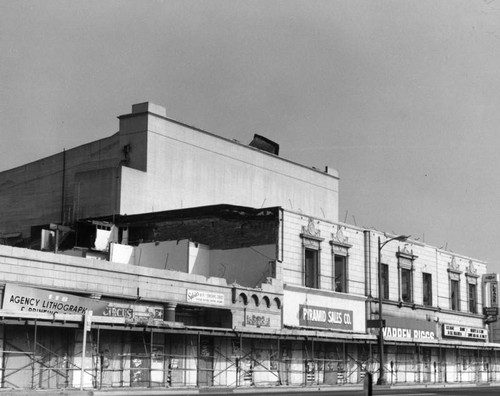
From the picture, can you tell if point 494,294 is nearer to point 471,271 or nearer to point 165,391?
point 471,271

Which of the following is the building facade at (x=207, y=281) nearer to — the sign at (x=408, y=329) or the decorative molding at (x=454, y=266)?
the sign at (x=408, y=329)

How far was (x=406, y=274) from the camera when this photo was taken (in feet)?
228

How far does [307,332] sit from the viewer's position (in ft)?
166

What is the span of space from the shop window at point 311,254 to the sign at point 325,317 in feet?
5.98

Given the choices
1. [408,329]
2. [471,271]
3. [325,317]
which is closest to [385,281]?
[408,329]

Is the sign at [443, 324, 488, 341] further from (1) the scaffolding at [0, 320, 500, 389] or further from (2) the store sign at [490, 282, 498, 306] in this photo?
(1) the scaffolding at [0, 320, 500, 389]

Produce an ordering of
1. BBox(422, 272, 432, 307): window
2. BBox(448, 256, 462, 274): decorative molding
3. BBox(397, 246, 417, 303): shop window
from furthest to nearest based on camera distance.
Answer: BBox(448, 256, 462, 274): decorative molding → BBox(422, 272, 432, 307): window → BBox(397, 246, 417, 303): shop window

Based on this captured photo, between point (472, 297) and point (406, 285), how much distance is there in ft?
42.4

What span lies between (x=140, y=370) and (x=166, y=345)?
2.22m

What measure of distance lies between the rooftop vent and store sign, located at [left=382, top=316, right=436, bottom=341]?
21.7m

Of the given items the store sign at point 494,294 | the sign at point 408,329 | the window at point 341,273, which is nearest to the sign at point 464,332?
the sign at point 408,329

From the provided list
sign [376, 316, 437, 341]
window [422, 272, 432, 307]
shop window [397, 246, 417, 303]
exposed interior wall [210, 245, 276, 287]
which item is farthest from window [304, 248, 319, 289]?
window [422, 272, 432, 307]

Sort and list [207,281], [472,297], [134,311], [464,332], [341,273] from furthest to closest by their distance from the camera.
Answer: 1. [472,297]
2. [464,332]
3. [341,273]
4. [207,281]
5. [134,311]

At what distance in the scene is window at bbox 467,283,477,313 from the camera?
79000 mm
